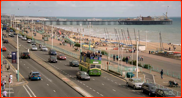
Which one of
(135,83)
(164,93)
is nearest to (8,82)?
(135,83)

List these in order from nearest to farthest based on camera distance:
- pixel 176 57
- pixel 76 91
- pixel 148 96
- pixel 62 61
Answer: pixel 148 96, pixel 76 91, pixel 62 61, pixel 176 57

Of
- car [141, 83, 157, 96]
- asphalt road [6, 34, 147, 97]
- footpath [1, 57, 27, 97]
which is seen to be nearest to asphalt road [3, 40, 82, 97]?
footpath [1, 57, 27, 97]

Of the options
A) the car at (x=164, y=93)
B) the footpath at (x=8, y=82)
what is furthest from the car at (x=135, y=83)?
the footpath at (x=8, y=82)

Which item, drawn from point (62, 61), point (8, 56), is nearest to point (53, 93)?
point (62, 61)

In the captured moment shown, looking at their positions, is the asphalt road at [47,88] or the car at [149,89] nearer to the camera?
the car at [149,89]

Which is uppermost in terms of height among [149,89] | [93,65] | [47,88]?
[93,65]

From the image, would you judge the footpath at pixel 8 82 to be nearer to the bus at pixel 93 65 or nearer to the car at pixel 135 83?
the bus at pixel 93 65

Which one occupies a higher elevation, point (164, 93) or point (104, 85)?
point (164, 93)

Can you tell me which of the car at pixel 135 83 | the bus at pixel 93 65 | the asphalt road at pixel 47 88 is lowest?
the asphalt road at pixel 47 88

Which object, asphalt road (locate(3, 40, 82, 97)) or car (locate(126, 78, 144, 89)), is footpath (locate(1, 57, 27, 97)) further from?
car (locate(126, 78, 144, 89))

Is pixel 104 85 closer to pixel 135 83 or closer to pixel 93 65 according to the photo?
pixel 135 83

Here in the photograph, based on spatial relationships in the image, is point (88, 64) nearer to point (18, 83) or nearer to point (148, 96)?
point (18, 83)
